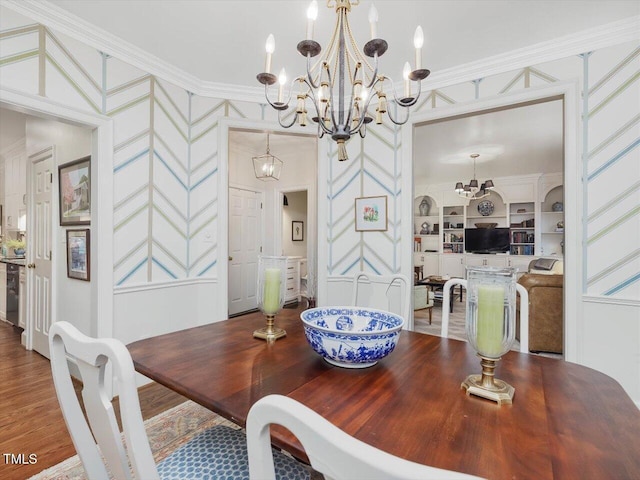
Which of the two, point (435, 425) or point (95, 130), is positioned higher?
point (95, 130)

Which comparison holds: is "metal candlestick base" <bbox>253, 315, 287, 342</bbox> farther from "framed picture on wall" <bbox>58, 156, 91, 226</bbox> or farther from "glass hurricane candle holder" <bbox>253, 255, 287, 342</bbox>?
"framed picture on wall" <bbox>58, 156, 91, 226</bbox>

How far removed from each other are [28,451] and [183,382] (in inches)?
62.7

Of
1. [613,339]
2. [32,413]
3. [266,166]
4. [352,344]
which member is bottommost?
[32,413]

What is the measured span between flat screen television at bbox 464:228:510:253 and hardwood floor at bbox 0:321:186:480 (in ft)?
22.0

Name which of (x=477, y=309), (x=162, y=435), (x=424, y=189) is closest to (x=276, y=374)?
(x=477, y=309)

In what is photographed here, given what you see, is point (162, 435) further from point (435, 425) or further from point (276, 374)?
point (435, 425)

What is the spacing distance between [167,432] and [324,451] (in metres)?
1.97

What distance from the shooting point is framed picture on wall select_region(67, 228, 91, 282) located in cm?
245

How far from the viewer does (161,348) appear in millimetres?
1235

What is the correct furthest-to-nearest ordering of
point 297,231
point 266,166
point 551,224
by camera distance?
point 551,224 < point 297,231 < point 266,166

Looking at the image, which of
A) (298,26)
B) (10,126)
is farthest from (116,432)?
(10,126)

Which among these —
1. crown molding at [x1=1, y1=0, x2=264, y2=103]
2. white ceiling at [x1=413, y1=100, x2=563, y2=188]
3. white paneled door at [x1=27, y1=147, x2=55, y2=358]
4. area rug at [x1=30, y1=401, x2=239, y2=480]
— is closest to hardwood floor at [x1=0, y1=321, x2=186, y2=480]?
area rug at [x1=30, y1=401, x2=239, y2=480]

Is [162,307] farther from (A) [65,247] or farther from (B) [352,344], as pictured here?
(B) [352,344]

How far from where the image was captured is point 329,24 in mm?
2018
